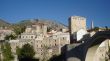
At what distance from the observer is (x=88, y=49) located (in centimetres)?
3231

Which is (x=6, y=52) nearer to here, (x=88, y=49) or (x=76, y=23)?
(x=88, y=49)

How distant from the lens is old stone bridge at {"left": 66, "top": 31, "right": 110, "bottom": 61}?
29.1 metres

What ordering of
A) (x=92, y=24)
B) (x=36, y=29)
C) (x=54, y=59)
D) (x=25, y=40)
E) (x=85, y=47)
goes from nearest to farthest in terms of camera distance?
(x=85, y=47) → (x=54, y=59) → (x=25, y=40) → (x=36, y=29) → (x=92, y=24)

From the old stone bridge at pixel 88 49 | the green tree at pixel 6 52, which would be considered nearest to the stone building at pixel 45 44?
the green tree at pixel 6 52

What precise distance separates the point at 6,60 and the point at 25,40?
6.89 meters

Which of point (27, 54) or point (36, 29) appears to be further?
point (36, 29)

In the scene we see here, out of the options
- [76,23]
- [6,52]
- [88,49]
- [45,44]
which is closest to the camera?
[88,49]

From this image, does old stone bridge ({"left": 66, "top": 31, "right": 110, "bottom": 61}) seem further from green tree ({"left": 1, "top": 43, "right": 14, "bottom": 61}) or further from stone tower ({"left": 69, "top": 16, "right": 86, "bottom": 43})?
stone tower ({"left": 69, "top": 16, "right": 86, "bottom": 43})

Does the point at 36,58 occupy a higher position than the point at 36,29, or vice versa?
the point at 36,29

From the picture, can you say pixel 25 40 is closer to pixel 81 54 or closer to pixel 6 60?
Result: pixel 6 60

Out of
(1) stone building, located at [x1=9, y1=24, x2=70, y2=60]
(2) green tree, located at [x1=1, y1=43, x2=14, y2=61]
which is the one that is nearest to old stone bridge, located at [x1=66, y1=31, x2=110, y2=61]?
(1) stone building, located at [x1=9, y1=24, x2=70, y2=60]

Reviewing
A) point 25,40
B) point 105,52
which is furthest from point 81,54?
point 25,40

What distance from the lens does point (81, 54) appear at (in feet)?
115

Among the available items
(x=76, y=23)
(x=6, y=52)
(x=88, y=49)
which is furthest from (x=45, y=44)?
(x=88, y=49)
